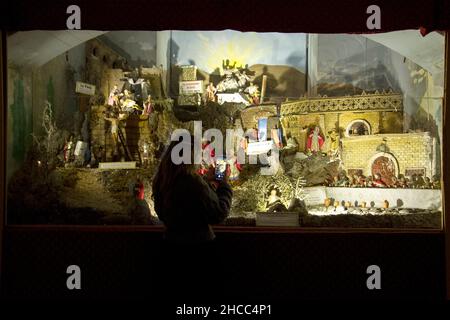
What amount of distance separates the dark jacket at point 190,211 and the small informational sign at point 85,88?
1.98 metres

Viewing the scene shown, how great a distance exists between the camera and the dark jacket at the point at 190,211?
11.3ft

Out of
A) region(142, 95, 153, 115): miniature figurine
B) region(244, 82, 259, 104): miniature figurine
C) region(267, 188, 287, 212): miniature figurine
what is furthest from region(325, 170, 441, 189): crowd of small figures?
region(142, 95, 153, 115): miniature figurine

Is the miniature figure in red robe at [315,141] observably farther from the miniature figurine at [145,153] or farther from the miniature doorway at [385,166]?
the miniature figurine at [145,153]

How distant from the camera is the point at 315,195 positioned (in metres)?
4.88

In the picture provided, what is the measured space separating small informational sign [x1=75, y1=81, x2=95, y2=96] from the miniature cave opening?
10 mm

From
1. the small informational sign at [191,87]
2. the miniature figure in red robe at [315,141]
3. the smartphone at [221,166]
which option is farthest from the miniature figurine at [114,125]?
the miniature figure in red robe at [315,141]

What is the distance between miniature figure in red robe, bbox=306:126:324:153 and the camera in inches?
198

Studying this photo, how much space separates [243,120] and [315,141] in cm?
82

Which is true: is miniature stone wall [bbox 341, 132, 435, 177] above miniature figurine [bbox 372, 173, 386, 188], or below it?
above

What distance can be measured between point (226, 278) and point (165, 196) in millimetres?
1322

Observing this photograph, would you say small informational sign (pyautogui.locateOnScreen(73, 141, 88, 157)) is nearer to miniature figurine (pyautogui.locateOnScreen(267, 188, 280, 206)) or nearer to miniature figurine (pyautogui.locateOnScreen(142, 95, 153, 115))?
miniature figurine (pyautogui.locateOnScreen(142, 95, 153, 115))

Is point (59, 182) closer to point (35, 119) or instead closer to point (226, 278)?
point (35, 119)

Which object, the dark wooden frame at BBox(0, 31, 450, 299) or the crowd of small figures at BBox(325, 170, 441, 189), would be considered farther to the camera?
the crowd of small figures at BBox(325, 170, 441, 189)

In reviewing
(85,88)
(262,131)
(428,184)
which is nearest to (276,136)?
(262,131)
